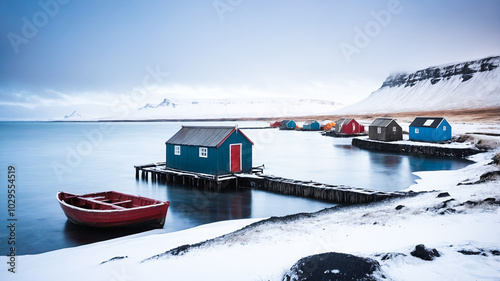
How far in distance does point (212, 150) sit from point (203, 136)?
6.05 feet

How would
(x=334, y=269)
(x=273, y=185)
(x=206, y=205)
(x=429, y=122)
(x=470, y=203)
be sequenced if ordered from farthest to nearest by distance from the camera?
(x=429, y=122) → (x=273, y=185) → (x=206, y=205) → (x=470, y=203) → (x=334, y=269)

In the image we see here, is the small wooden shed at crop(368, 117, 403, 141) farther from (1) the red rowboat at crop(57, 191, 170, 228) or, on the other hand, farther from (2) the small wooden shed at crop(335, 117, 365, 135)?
(1) the red rowboat at crop(57, 191, 170, 228)

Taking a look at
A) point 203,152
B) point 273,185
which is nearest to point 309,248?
point 273,185

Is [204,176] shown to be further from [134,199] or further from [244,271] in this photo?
[244,271]

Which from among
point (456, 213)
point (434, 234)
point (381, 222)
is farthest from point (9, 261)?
point (456, 213)

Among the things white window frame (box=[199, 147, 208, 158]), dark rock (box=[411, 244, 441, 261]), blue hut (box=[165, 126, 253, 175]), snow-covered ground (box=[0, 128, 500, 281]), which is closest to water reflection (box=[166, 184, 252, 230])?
blue hut (box=[165, 126, 253, 175])

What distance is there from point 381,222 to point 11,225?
58.4 feet

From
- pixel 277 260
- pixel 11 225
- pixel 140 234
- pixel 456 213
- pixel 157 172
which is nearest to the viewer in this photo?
pixel 277 260

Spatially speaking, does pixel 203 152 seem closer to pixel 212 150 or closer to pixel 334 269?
pixel 212 150

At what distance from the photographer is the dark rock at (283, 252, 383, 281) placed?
25.9ft

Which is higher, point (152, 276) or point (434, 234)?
point (434, 234)

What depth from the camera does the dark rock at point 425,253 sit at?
8.74 meters

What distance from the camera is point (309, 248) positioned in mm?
10891

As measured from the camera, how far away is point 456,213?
1287cm
